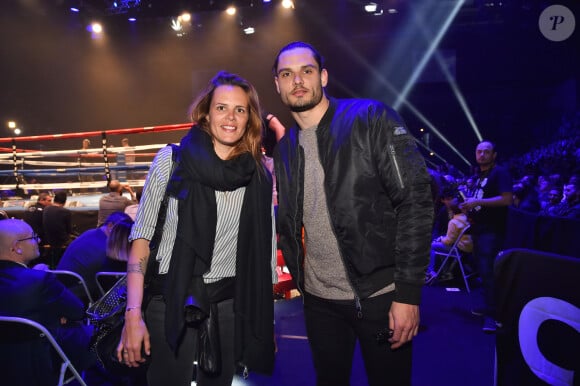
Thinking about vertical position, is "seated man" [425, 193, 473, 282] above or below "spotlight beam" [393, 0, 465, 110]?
below

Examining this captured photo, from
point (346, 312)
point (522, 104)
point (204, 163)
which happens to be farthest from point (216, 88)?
point (522, 104)

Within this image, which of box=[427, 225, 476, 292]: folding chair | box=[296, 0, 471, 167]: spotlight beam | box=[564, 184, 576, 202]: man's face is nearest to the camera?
box=[427, 225, 476, 292]: folding chair

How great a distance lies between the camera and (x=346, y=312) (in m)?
1.63

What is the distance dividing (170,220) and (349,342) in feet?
3.06

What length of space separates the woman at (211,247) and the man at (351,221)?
16 cm

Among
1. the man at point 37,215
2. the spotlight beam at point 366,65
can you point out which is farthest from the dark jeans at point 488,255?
the spotlight beam at point 366,65

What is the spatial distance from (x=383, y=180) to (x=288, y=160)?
0.46 metres

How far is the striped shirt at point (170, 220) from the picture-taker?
1.59 metres

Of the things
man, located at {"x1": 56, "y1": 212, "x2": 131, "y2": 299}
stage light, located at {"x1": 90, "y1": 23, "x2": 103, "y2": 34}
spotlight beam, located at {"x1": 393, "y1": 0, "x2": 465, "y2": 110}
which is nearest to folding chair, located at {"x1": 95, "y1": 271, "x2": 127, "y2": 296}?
man, located at {"x1": 56, "y1": 212, "x2": 131, "y2": 299}

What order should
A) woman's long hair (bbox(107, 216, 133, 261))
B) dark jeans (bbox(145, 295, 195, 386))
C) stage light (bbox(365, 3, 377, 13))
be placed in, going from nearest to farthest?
dark jeans (bbox(145, 295, 195, 386)) < woman's long hair (bbox(107, 216, 133, 261)) < stage light (bbox(365, 3, 377, 13))

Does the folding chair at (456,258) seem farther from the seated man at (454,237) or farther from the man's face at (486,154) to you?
the man's face at (486,154)

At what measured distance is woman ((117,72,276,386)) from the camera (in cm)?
155

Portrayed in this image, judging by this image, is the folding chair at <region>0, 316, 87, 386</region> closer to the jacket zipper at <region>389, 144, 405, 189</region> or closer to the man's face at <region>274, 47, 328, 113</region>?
the man's face at <region>274, 47, 328, 113</region>

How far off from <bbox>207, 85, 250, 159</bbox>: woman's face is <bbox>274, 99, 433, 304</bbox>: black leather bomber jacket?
37cm
